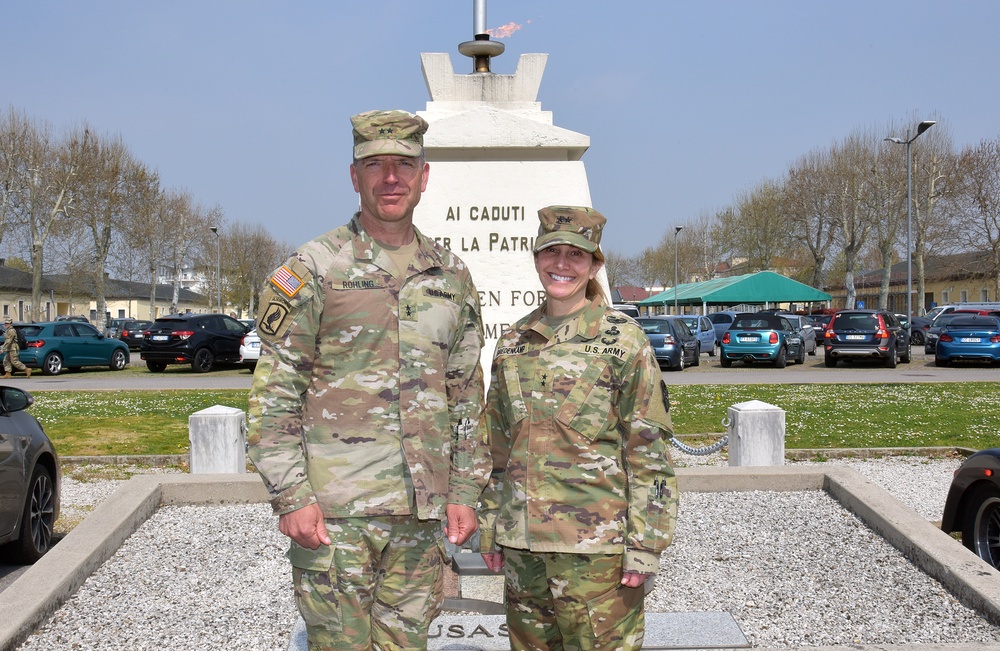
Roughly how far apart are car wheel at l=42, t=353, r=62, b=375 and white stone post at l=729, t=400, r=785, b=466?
21.5 meters

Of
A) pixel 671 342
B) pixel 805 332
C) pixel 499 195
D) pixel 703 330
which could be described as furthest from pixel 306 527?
pixel 703 330

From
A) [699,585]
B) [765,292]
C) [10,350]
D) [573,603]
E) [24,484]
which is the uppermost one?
[765,292]

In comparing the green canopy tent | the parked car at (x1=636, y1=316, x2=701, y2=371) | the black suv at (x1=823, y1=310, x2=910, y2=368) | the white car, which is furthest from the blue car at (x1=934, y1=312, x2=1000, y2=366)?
the white car

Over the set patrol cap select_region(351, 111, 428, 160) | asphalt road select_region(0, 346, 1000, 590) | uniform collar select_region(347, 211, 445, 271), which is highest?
patrol cap select_region(351, 111, 428, 160)

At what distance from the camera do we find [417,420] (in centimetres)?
262

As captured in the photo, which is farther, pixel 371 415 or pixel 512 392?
pixel 512 392

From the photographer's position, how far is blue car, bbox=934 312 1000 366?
76.8 ft

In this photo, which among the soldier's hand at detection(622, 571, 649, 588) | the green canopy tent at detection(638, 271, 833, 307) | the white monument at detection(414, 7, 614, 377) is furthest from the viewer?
the green canopy tent at detection(638, 271, 833, 307)

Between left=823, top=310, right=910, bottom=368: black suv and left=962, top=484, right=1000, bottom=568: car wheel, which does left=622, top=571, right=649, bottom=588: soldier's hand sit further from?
left=823, top=310, right=910, bottom=368: black suv

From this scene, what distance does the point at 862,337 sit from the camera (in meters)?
23.2

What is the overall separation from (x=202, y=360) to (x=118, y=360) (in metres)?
4.27

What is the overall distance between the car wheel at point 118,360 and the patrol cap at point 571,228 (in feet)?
84.6

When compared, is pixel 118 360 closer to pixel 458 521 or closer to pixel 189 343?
pixel 189 343

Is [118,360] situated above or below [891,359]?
above
